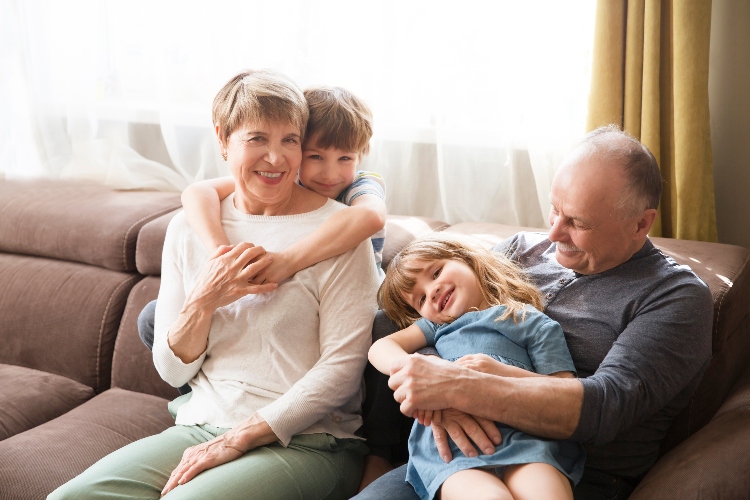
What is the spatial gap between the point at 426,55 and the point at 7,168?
1932 millimetres

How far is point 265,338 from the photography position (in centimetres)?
186

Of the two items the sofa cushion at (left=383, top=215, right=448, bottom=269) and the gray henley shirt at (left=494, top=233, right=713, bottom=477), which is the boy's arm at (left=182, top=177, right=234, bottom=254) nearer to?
the sofa cushion at (left=383, top=215, right=448, bottom=269)

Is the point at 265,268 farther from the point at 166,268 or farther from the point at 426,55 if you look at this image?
the point at 426,55

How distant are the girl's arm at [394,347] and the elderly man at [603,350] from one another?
5 centimetres

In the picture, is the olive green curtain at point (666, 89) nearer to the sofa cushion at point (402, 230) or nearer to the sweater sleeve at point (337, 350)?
the sofa cushion at point (402, 230)

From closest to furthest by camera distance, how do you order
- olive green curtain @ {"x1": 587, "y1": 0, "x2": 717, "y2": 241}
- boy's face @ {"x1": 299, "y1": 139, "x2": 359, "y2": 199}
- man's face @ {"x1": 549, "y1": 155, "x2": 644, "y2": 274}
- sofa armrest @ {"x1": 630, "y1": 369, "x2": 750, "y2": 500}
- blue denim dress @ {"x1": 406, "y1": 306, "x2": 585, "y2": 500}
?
sofa armrest @ {"x1": 630, "y1": 369, "x2": 750, "y2": 500} → blue denim dress @ {"x1": 406, "y1": 306, "x2": 585, "y2": 500} → man's face @ {"x1": 549, "y1": 155, "x2": 644, "y2": 274} → boy's face @ {"x1": 299, "y1": 139, "x2": 359, "y2": 199} → olive green curtain @ {"x1": 587, "y1": 0, "x2": 717, "y2": 241}

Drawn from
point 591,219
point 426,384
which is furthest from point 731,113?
point 426,384

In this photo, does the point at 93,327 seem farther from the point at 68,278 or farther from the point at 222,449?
the point at 222,449

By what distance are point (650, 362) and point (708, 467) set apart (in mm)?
218

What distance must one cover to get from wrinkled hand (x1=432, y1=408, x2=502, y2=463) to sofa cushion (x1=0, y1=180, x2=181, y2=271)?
1455 mm

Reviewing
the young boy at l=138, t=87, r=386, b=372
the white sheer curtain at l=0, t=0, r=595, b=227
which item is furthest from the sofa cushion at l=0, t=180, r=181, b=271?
the young boy at l=138, t=87, r=386, b=372

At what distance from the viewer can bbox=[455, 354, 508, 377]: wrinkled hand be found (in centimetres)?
155

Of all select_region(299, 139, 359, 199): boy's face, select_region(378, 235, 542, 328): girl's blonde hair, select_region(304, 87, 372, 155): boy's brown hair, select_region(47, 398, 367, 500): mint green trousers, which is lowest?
select_region(47, 398, 367, 500): mint green trousers

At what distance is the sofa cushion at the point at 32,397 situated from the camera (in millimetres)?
2223
